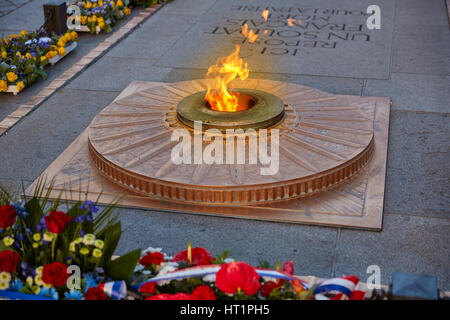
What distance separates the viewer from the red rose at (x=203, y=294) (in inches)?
107

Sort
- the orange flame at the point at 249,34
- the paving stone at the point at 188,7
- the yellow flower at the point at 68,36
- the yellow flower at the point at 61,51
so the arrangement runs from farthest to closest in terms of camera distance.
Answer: the paving stone at the point at 188,7 < the orange flame at the point at 249,34 < the yellow flower at the point at 68,36 < the yellow flower at the point at 61,51

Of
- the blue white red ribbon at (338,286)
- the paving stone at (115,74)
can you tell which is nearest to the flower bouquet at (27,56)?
the paving stone at (115,74)

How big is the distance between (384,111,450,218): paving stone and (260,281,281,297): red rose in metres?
2.00

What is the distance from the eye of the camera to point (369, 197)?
4.73 meters

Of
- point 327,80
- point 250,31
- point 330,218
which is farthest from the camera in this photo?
point 250,31

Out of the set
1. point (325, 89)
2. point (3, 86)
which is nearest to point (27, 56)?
point (3, 86)

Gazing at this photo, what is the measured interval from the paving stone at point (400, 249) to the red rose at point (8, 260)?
207 cm

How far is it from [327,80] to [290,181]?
308 cm

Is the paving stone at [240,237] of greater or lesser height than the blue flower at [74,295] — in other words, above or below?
below

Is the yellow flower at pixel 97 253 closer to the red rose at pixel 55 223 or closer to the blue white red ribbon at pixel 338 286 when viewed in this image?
the red rose at pixel 55 223

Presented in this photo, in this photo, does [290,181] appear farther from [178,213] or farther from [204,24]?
[204,24]
